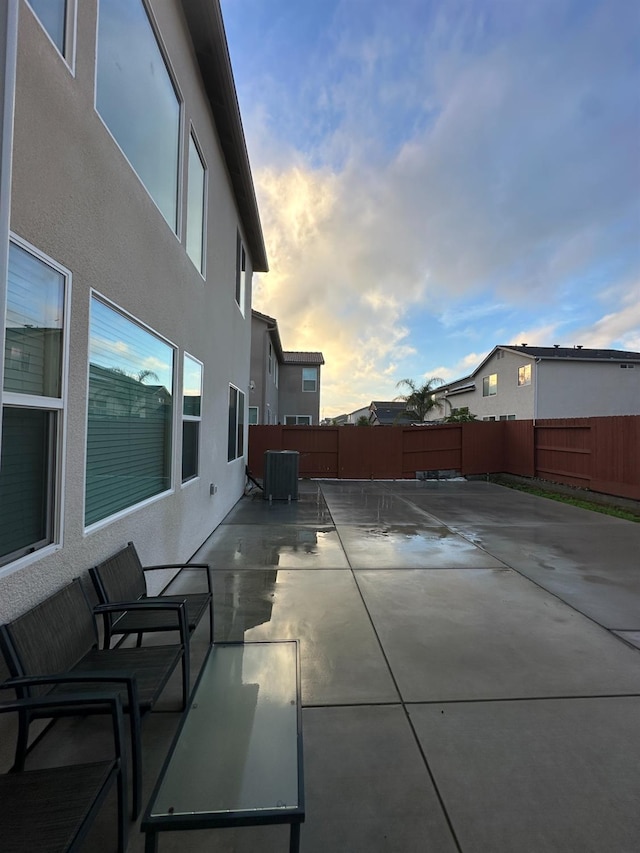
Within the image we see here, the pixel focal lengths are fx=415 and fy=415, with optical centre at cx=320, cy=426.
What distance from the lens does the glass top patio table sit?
1.41 meters

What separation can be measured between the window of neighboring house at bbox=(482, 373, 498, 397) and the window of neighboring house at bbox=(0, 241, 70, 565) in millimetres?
27927

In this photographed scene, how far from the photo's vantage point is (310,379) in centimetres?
2547

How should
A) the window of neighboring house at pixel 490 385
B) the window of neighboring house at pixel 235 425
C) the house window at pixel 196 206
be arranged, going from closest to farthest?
the house window at pixel 196 206
the window of neighboring house at pixel 235 425
the window of neighboring house at pixel 490 385

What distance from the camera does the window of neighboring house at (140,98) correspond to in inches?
125

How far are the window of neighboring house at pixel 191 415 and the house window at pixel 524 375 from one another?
72.7ft

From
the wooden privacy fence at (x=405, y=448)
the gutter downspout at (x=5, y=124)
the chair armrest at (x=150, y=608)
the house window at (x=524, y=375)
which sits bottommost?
the chair armrest at (x=150, y=608)

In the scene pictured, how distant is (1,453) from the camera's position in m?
2.04

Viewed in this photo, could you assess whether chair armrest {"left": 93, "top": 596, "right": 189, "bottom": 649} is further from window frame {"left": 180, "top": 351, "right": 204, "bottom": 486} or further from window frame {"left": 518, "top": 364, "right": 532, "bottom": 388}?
window frame {"left": 518, "top": 364, "right": 532, "bottom": 388}

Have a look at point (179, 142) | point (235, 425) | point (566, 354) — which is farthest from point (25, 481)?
point (566, 354)

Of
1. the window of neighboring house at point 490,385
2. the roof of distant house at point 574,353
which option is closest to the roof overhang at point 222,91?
the roof of distant house at point 574,353

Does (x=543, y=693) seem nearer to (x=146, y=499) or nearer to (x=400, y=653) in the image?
(x=400, y=653)

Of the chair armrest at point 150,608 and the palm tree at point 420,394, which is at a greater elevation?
the palm tree at point 420,394

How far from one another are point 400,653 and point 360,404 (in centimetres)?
7447

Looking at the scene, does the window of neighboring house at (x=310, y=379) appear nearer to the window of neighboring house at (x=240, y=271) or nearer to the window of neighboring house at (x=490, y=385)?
the window of neighboring house at (x=490, y=385)
